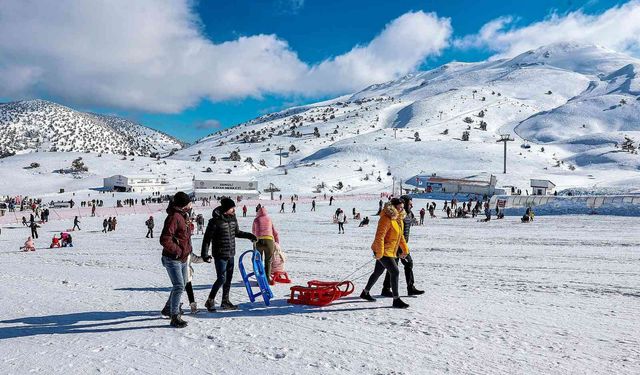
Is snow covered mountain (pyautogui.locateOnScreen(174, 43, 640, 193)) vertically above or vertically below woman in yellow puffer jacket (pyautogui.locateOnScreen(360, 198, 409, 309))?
above

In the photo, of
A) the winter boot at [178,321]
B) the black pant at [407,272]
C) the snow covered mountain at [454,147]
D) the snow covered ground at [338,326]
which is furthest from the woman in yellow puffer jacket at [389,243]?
A: the snow covered mountain at [454,147]

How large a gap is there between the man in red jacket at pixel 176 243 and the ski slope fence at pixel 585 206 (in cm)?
3238

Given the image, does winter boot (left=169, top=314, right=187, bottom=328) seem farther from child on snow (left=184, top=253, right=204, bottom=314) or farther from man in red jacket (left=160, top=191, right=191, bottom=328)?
child on snow (left=184, top=253, right=204, bottom=314)

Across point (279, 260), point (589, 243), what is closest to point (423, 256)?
point (279, 260)

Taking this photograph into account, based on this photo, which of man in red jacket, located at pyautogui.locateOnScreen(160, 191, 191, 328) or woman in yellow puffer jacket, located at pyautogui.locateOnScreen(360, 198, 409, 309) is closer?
man in red jacket, located at pyautogui.locateOnScreen(160, 191, 191, 328)

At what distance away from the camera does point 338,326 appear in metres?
6.07

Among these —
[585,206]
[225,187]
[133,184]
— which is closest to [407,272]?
[585,206]

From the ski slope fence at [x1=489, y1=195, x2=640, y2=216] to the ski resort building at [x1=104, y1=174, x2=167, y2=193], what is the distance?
61.1 metres

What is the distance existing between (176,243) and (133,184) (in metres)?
77.6

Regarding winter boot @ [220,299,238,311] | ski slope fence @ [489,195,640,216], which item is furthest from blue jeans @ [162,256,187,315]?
ski slope fence @ [489,195,640,216]

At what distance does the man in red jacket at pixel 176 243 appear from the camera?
18.1 feet

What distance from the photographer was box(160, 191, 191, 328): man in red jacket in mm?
5508

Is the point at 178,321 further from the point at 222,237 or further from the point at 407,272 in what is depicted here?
the point at 407,272

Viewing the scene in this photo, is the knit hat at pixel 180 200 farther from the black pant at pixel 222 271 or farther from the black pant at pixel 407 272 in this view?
the black pant at pixel 407 272
